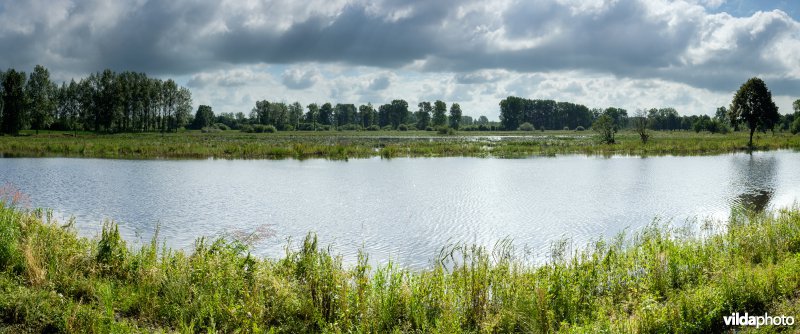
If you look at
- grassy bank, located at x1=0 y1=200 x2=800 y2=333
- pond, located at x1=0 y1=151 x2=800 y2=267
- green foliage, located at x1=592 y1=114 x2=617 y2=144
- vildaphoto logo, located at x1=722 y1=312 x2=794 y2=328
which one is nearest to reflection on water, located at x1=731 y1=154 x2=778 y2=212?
pond, located at x1=0 y1=151 x2=800 y2=267

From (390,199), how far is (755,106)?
196 feet

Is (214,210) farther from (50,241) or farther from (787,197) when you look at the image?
(787,197)

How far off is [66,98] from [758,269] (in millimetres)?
150842

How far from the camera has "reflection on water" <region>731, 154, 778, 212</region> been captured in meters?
24.7

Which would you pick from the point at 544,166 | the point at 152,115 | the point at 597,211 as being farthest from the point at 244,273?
the point at 152,115

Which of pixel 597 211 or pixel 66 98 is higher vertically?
pixel 66 98

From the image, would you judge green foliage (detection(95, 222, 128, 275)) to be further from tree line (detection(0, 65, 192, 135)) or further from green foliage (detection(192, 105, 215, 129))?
green foliage (detection(192, 105, 215, 129))

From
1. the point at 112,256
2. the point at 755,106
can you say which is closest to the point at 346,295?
the point at 112,256

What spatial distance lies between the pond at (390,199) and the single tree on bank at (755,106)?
27334 mm

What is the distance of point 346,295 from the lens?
31.2ft

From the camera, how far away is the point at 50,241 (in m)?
12.3

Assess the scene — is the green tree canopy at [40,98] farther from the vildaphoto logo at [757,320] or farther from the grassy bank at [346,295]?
the vildaphoto logo at [757,320]

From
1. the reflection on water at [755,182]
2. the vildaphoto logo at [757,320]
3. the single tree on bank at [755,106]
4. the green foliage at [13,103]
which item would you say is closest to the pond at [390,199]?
the reflection on water at [755,182]

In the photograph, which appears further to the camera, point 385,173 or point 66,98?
point 66,98
